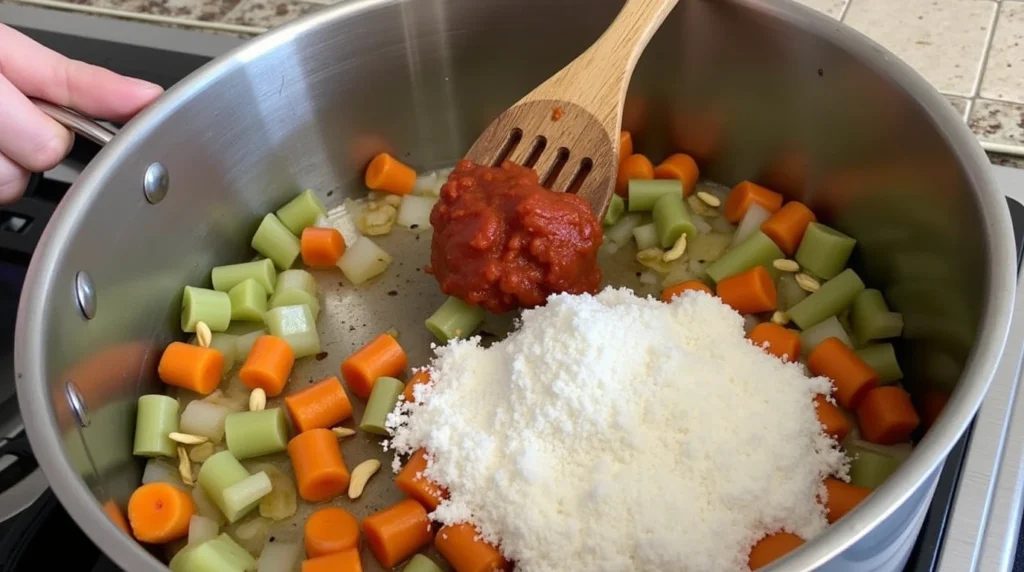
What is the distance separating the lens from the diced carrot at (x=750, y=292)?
3.44 ft

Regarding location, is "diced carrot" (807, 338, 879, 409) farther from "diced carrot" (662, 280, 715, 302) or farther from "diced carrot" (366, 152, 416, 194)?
"diced carrot" (366, 152, 416, 194)

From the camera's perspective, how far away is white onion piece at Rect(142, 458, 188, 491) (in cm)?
99

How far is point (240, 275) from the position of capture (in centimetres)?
113

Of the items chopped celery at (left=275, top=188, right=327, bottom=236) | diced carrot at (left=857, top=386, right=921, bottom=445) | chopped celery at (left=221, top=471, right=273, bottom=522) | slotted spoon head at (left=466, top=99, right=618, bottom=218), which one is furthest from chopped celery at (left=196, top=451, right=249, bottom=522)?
diced carrot at (left=857, top=386, right=921, bottom=445)

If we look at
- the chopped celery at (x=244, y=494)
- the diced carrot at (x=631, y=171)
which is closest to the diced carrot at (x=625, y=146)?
the diced carrot at (x=631, y=171)

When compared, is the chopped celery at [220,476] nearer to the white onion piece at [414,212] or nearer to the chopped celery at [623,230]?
the white onion piece at [414,212]

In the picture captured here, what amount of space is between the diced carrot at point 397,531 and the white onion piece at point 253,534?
0.41 ft

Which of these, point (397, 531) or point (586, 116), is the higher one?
point (586, 116)

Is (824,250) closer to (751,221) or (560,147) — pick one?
(751,221)

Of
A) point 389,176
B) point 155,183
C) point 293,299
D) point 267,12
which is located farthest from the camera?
point 267,12

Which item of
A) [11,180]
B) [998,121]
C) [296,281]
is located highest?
[11,180]

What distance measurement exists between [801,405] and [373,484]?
47 centimetres

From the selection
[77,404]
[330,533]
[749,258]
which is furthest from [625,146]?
[77,404]

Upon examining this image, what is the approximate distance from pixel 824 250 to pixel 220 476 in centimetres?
76
